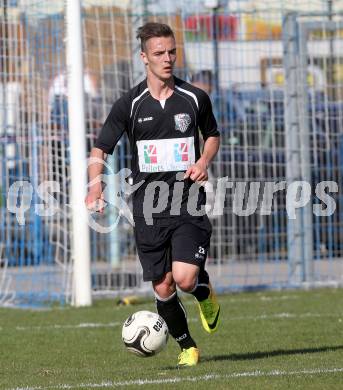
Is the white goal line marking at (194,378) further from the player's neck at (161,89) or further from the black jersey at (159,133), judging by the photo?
the player's neck at (161,89)

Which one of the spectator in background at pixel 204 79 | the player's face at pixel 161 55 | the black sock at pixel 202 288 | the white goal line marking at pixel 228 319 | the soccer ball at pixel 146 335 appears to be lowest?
the white goal line marking at pixel 228 319

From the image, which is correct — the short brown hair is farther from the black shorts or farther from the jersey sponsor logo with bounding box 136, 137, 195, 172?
the black shorts

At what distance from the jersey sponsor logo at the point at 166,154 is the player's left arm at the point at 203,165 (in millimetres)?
120

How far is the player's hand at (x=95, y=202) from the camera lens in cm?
704

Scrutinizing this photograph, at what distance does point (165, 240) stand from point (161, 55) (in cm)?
119

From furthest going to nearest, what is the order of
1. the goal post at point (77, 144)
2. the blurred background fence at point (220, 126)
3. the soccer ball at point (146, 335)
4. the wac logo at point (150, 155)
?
the blurred background fence at point (220, 126)
the goal post at point (77, 144)
the wac logo at point (150, 155)
the soccer ball at point (146, 335)

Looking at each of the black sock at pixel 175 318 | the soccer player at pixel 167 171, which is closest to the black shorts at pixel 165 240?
the soccer player at pixel 167 171

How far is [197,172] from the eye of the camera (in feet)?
22.7

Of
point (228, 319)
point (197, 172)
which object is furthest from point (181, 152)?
point (228, 319)

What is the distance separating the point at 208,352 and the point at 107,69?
18.5 ft

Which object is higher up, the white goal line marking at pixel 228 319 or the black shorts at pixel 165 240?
the black shorts at pixel 165 240

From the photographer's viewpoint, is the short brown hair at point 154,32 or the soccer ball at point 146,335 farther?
the short brown hair at point 154,32

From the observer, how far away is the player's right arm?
7.05 meters

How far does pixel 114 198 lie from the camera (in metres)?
13.2
